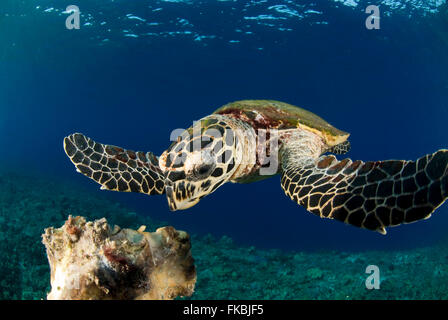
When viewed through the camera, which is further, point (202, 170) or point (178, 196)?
point (202, 170)

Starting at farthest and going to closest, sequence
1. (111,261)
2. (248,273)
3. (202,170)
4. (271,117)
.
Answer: (248,273) → (271,117) → (202,170) → (111,261)

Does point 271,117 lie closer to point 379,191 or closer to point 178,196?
point 178,196

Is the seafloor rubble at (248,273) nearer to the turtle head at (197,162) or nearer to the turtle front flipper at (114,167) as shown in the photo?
the turtle front flipper at (114,167)

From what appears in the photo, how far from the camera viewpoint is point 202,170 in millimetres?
2936

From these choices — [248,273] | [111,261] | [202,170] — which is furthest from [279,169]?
[248,273]

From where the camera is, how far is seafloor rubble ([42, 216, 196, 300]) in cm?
131

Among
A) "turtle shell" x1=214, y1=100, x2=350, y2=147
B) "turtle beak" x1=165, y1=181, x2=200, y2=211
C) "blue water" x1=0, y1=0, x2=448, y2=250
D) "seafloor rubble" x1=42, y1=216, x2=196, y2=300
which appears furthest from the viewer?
"blue water" x1=0, y1=0, x2=448, y2=250

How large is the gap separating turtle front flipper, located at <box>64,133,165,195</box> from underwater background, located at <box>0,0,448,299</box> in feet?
11.6

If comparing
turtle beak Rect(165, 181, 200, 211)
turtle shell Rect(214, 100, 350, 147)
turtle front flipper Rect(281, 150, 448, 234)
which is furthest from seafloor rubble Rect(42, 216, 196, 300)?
turtle shell Rect(214, 100, 350, 147)

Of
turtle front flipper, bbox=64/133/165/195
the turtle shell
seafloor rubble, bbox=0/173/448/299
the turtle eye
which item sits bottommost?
seafloor rubble, bbox=0/173/448/299

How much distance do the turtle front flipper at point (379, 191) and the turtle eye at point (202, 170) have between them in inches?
37.7

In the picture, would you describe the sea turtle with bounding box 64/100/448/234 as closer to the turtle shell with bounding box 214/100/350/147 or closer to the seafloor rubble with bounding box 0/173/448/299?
the turtle shell with bounding box 214/100/350/147

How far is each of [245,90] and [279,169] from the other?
42.1 metres
